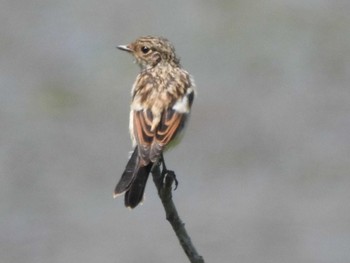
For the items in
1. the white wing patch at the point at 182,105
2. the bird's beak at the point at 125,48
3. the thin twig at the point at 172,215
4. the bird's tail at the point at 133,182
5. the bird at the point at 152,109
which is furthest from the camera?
the bird's beak at the point at 125,48

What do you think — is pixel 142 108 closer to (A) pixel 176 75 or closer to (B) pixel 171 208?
(A) pixel 176 75

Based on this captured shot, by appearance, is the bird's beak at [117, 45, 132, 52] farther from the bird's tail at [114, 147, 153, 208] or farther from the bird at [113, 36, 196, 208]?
the bird's tail at [114, 147, 153, 208]

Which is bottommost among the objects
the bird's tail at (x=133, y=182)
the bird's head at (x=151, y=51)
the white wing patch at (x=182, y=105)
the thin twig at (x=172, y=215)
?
the thin twig at (x=172, y=215)

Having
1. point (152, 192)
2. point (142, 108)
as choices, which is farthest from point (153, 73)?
point (152, 192)

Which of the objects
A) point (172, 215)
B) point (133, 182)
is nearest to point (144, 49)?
point (133, 182)

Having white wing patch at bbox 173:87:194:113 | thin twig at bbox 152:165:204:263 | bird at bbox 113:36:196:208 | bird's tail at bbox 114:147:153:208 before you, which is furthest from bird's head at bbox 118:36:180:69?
thin twig at bbox 152:165:204:263

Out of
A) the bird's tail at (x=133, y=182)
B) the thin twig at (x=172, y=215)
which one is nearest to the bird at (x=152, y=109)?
the bird's tail at (x=133, y=182)

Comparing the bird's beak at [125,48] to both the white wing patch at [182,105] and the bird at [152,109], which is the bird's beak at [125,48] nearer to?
the bird at [152,109]
